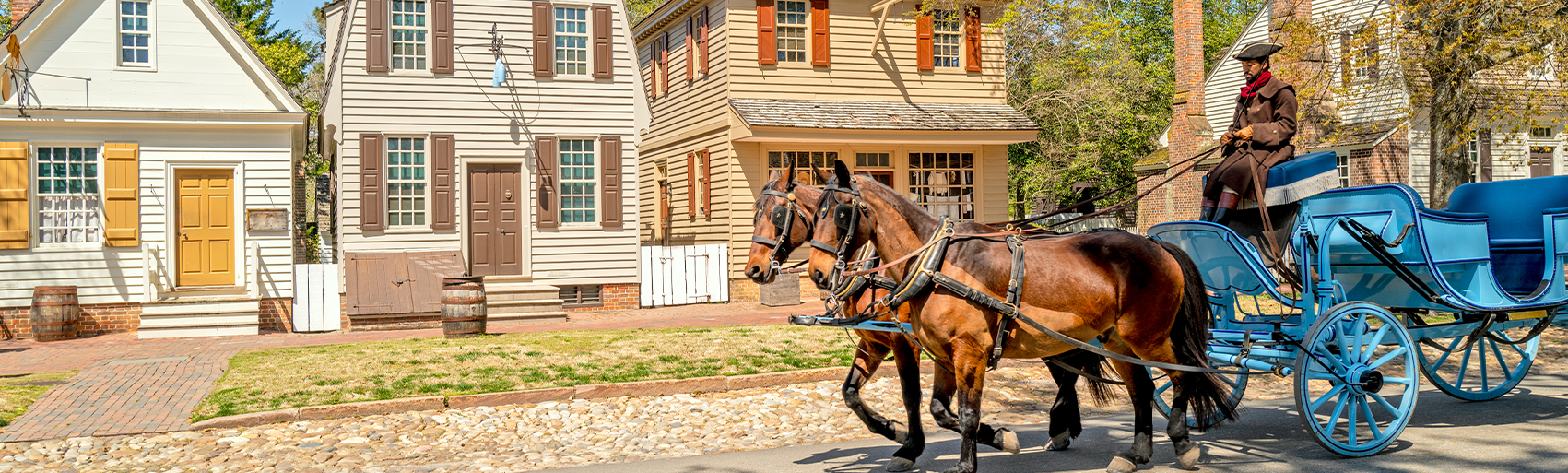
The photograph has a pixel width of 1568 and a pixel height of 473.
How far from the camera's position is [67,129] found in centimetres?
1588

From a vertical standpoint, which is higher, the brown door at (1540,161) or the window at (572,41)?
the window at (572,41)

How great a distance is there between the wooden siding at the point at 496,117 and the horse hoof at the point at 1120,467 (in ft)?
45.5

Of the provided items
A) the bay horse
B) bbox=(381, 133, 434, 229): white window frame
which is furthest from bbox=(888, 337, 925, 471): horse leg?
bbox=(381, 133, 434, 229): white window frame

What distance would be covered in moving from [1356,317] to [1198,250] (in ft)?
3.48

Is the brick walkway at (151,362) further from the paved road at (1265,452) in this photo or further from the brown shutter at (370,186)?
the paved road at (1265,452)

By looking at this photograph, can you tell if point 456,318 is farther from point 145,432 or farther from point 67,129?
point 67,129

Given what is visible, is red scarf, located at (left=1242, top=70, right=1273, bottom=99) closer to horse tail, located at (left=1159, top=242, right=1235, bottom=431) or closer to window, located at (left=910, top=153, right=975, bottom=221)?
horse tail, located at (left=1159, top=242, right=1235, bottom=431)

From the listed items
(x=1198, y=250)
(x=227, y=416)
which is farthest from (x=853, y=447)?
(x=227, y=416)

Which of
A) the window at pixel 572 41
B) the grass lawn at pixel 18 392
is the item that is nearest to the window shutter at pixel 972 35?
the window at pixel 572 41

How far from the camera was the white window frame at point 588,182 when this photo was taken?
18891 millimetres

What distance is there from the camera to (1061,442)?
6.95m

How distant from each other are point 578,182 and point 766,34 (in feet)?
15.7

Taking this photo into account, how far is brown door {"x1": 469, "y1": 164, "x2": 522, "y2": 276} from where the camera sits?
18469 millimetres

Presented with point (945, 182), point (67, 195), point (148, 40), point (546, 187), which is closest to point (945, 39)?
point (945, 182)
